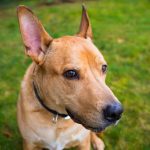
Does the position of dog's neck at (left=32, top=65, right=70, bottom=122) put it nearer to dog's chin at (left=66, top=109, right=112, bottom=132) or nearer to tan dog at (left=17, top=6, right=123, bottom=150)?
tan dog at (left=17, top=6, right=123, bottom=150)

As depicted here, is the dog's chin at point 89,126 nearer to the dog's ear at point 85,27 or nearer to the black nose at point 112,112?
the black nose at point 112,112

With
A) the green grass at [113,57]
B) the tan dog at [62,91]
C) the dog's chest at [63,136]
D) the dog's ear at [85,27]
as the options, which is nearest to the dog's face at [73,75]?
the tan dog at [62,91]

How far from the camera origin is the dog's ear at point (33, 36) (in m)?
3.44

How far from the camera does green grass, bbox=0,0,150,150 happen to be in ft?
15.3

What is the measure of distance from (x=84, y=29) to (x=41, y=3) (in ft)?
16.4

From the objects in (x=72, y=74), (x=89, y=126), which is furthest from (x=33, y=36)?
(x=89, y=126)

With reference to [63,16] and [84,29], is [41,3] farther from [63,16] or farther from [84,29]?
[84,29]

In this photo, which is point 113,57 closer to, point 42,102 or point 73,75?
point 42,102

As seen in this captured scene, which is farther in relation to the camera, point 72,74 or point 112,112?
point 72,74

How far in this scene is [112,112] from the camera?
10.1ft

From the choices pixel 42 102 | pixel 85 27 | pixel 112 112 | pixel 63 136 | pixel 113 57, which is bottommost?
pixel 113 57

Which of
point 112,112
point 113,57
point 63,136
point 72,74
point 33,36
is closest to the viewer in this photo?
point 112,112

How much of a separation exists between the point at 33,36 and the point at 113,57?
A: 295cm

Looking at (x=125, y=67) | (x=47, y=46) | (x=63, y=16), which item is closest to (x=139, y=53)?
(x=125, y=67)
